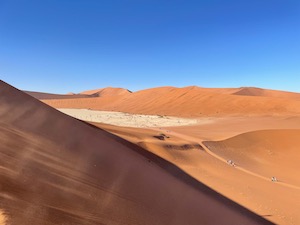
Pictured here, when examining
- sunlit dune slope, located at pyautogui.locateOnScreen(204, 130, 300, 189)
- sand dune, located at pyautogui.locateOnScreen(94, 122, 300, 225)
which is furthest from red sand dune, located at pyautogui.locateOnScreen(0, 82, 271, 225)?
sunlit dune slope, located at pyautogui.locateOnScreen(204, 130, 300, 189)

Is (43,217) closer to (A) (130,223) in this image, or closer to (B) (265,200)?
(A) (130,223)

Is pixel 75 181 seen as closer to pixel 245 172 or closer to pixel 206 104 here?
pixel 245 172

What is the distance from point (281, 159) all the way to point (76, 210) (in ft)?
26.7

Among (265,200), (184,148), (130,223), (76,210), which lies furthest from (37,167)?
(184,148)

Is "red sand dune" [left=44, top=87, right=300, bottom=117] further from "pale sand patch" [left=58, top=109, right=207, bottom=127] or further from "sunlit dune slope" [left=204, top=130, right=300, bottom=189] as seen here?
"sunlit dune slope" [left=204, top=130, right=300, bottom=189]

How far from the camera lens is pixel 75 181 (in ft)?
8.02

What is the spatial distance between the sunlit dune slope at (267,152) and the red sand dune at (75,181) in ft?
12.4

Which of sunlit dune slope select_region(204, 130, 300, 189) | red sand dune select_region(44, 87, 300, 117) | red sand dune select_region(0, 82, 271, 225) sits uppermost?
red sand dune select_region(44, 87, 300, 117)

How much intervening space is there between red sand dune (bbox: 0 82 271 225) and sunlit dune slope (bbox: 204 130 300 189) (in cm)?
378

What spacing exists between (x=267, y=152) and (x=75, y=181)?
8258mm

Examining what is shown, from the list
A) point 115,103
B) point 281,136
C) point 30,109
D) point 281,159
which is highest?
point 115,103

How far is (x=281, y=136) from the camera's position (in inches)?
416

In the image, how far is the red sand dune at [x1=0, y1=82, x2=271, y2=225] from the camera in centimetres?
208

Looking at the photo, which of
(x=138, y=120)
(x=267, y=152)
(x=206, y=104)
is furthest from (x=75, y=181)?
(x=206, y=104)
